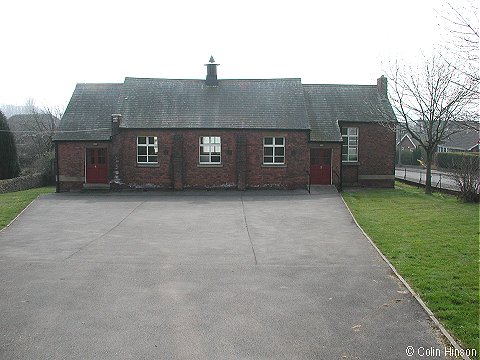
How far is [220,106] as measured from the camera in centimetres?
2831

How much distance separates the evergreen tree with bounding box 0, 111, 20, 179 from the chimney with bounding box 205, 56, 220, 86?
17.8 m

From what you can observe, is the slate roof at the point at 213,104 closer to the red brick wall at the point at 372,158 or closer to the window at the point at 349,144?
the window at the point at 349,144

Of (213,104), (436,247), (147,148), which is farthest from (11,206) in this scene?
(436,247)

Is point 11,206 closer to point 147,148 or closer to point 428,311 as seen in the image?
point 147,148

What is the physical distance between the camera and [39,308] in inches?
348

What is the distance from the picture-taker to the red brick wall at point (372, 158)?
29.4m

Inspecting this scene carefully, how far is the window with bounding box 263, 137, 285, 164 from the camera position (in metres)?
27.1

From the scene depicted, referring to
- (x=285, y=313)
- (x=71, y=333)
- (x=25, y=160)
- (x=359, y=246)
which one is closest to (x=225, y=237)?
(x=359, y=246)

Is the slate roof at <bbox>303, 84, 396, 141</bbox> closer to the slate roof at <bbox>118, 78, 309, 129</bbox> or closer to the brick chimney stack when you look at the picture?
the brick chimney stack

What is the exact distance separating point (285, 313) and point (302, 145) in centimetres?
1923

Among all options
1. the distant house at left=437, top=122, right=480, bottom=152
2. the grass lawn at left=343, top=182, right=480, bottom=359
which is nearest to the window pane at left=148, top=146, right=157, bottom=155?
the grass lawn at left=343, top=182, right=480, bottom=359

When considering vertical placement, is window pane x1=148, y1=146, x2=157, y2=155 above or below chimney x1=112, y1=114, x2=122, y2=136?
below

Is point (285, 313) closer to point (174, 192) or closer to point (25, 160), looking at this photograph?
point (174, 192)

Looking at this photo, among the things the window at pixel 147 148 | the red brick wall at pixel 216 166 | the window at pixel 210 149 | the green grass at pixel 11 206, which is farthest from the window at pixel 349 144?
the green grass at pixel 11 206
